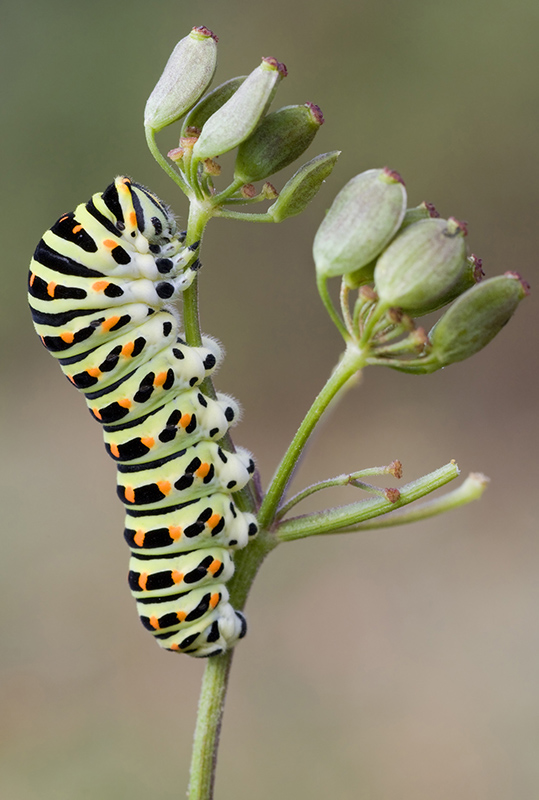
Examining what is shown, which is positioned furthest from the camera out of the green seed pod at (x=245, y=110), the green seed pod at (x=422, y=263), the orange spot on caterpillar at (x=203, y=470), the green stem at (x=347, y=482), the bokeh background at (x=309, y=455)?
the bokeh background at (x=309, y=455)

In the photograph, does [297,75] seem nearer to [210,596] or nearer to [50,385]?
[50,385]

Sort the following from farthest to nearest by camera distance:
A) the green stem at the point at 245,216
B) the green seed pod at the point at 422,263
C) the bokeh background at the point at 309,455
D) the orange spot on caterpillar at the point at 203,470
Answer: the bokeh background at the point at 309,455 < the orange spot on caterpillar at the point at 203,470 < the green stem at the point at 245,216 < the green seed pod at the point at 422,263

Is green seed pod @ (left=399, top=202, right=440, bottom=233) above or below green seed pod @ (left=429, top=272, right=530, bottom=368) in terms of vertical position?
above

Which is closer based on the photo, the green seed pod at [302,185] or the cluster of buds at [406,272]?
the cluster of buds at [406,272]

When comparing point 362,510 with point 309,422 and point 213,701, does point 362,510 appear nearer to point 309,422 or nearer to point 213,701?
point 309,422

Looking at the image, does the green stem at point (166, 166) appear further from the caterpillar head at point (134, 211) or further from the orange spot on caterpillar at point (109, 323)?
the orange spot on caterpillar at point (109, 323)

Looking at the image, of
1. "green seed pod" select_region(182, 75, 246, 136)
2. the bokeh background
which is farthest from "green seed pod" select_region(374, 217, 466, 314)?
the bokeh background

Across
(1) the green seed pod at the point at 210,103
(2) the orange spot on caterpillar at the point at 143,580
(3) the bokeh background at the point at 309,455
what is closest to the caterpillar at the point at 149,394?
(2) the orange spot on caterpillar at the point at 143,580

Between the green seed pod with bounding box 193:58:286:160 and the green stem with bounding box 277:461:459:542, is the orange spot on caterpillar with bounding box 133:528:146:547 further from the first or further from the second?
the green seed pod with bounding box 193:58:286:160
